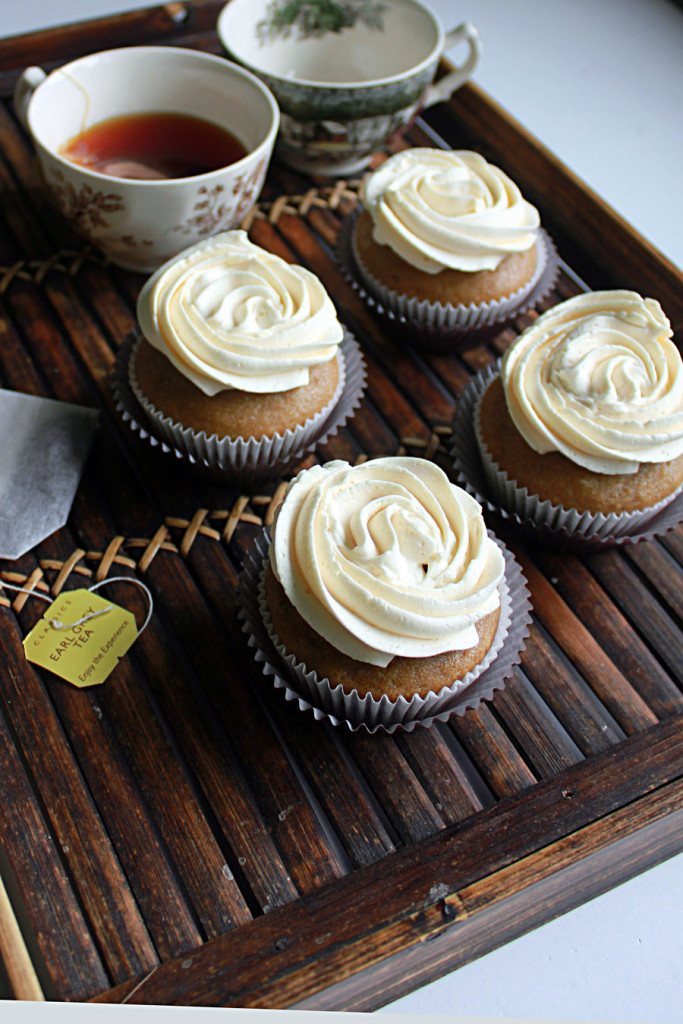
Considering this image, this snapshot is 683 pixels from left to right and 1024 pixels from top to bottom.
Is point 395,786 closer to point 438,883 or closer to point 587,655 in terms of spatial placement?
point 438,883

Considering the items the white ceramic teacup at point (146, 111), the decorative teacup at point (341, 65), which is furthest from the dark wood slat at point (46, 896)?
the decorative teacup at point (341, 65)

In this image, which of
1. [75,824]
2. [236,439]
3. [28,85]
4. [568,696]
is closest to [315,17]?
[28,85]

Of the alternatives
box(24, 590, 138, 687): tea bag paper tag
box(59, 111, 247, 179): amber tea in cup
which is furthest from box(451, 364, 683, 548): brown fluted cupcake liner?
box(59, 111, 247, 179): amber tea in cup

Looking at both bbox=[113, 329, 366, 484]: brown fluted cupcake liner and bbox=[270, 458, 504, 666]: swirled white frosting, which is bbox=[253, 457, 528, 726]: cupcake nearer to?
bbox=[270, 458, 504, 666]: swirled white frosting

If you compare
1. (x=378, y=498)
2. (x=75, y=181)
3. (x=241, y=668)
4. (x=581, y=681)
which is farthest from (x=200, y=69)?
(x=581, y=681)

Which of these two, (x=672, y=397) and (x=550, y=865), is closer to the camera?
(x=550, y=865)

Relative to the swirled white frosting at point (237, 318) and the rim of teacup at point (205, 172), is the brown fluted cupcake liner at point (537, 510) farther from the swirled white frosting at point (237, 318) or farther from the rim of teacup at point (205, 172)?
the rim of teacup at point (205, 172)

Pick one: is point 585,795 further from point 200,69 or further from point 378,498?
point 200,69
